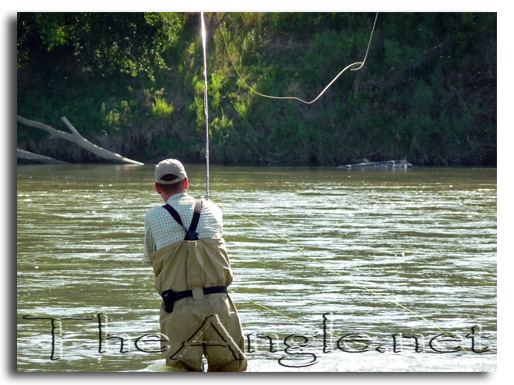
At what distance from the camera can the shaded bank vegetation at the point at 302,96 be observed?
85.4 ft

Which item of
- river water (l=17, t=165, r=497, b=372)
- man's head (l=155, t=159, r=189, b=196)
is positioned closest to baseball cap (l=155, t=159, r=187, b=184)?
man's head (l=155, t=159, r=189, b=196)

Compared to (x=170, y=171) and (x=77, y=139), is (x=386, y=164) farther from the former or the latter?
(x=170, y=171)

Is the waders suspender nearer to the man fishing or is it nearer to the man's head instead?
the man fishing

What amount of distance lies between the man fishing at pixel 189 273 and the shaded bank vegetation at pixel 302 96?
19.7 meters

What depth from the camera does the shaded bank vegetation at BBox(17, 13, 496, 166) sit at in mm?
26031

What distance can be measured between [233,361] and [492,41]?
21318 mm

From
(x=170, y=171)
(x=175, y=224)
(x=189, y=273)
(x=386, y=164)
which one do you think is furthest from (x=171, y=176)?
(x=386, y=164)

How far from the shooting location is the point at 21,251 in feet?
35.8

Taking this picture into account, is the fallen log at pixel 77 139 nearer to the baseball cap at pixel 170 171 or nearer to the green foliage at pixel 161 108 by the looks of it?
the green foliage at pixel 161 108

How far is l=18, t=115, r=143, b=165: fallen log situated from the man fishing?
18.5 meters

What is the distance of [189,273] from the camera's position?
5203 millimetres
